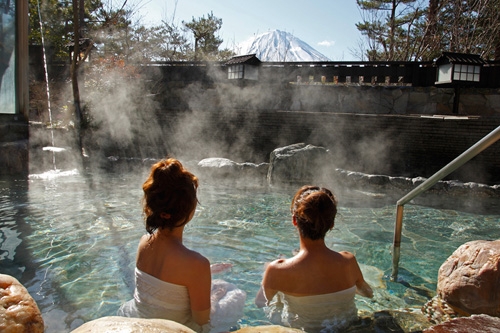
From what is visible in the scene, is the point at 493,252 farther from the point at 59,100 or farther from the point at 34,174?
the point at 59,100

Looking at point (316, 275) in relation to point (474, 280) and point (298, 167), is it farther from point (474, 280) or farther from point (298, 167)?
point (298, 167)

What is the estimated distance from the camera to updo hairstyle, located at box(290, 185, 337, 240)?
1912 mm

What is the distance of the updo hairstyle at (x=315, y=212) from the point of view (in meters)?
1.91

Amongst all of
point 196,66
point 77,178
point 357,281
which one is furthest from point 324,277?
point 196,66

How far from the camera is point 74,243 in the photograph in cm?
368

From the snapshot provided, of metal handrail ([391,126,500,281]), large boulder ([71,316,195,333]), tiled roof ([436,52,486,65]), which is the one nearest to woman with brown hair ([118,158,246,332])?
large boulder ([71,316,195,333])

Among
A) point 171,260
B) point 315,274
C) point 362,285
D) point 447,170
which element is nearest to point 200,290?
point 171,260

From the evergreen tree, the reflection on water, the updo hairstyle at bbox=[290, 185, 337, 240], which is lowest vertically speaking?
the reflection on water

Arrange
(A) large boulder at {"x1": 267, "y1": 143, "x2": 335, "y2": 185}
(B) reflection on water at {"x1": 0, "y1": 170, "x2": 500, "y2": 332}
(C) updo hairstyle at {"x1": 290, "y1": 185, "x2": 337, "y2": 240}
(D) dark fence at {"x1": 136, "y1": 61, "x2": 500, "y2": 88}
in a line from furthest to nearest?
(D) dark fence at {"x1": 136, "y1": 61, "x2": 500, "y2": 88} < (A) large boulder at {"x1": 267, "y1": 143, "x2": 335, "y2": 185} < (B) reflection on water at {"x1": 0, "y1": 170, "x2": 500, "y2": 332} < (C) updo hairstyle at {"x1": 290, "y1": 185, "x2": 337, "y2": 240}

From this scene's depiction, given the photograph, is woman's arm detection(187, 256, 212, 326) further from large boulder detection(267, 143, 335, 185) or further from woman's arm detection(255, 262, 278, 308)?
large boulder detection(267, 143, 335, 185)

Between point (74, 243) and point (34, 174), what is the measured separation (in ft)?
12.8

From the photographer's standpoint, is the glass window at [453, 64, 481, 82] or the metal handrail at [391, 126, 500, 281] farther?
the glass window at [453, 64, 481, 82]

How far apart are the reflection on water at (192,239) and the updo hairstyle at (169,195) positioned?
3.12 feet

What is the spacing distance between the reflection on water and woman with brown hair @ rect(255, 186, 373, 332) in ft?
1.51
